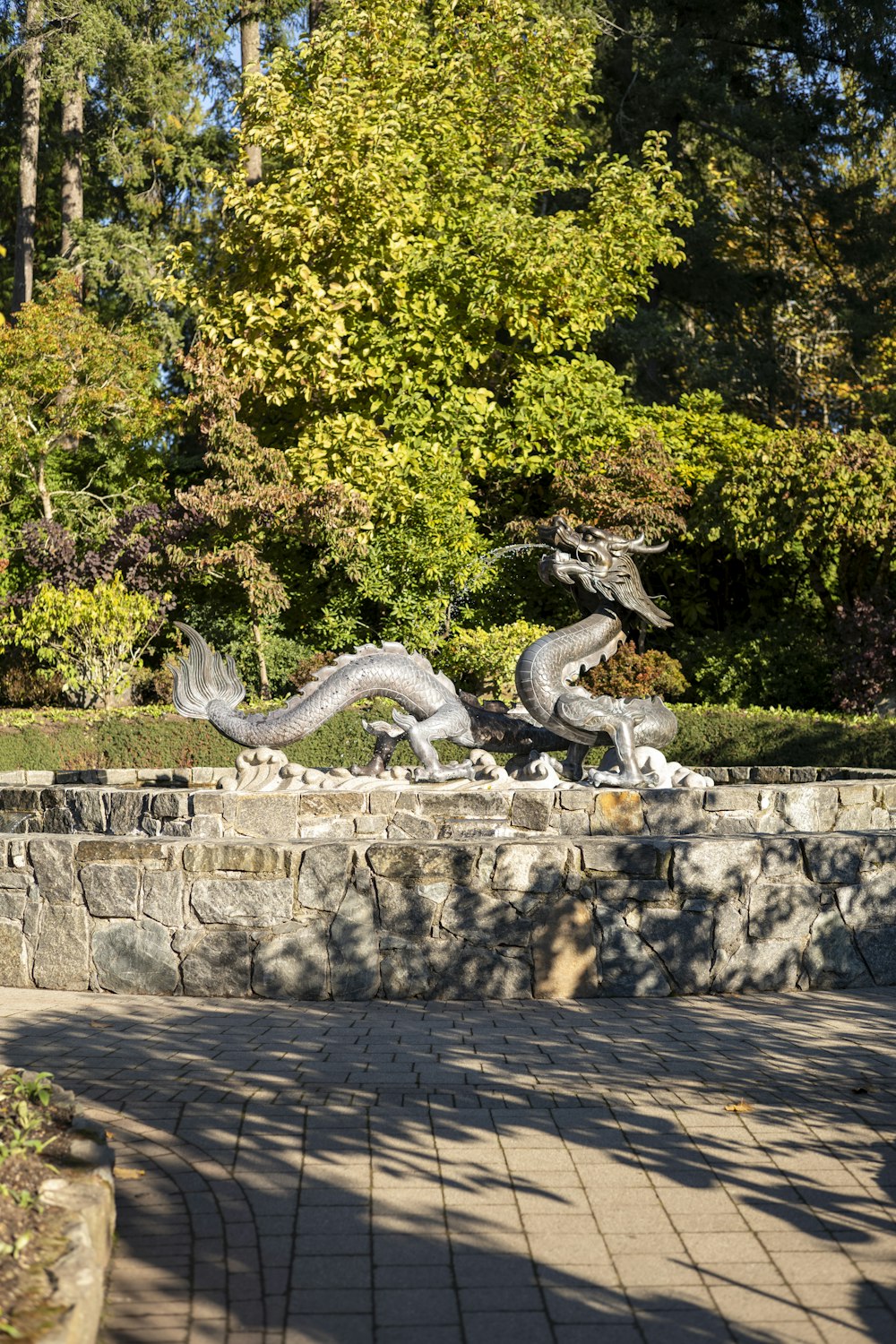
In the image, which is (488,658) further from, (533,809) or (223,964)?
(223,964)

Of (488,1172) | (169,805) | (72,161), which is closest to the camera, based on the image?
(488,1172)

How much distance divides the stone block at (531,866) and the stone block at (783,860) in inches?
44.4

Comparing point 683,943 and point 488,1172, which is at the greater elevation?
point 683,943

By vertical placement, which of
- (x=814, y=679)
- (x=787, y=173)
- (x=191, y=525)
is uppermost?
(x=787, y=173)

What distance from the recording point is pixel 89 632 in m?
21.2

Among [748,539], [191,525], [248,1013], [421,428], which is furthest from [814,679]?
[248,1013]

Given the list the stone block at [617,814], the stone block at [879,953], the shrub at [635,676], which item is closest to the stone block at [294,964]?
the stone block at [879,953]

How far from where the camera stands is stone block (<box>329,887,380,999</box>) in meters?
6.84

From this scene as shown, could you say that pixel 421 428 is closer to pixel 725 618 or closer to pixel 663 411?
pixel 663 411

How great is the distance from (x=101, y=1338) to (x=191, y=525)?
20.1 meters

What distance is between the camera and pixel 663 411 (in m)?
23.9

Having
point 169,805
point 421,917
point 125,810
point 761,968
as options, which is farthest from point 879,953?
point 125,810

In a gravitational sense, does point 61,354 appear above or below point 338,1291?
above

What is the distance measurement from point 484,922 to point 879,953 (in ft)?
7.36
